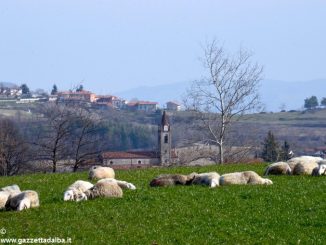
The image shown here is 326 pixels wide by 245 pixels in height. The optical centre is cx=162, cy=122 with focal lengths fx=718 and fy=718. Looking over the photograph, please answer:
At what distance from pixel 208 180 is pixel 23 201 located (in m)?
6.43

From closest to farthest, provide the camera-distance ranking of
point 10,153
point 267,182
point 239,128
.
Answer: point 267,182 → point 10,153 → point 239,128

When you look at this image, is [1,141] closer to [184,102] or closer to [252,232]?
[184,102]

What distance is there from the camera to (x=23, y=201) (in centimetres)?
2002

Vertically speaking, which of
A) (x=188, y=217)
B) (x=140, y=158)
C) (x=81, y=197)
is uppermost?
(x=81, y=197)

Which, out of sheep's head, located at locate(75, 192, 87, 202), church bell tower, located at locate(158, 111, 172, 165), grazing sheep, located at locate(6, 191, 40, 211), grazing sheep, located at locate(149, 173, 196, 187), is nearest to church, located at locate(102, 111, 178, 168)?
church bell tower, located at locate(158, 111, 172, 165)

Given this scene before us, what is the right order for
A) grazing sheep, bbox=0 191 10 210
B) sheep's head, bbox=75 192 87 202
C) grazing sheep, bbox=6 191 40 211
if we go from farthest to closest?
sheep's head, bbox=75 192 87 202 → grazing sheep, bbox=0 191 10 210 → grazing sheep, bbox=6 191 40 211

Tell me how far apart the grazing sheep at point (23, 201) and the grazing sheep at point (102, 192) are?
145 cm

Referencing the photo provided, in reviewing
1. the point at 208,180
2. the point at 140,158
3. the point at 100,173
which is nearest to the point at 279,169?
the point at 208,180

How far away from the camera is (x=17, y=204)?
65.7 ft

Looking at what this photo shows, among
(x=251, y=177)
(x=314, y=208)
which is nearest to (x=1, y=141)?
(x=251, y=177)

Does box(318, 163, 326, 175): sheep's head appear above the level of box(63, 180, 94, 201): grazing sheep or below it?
above

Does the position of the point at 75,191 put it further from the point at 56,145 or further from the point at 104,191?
the point at 56,145

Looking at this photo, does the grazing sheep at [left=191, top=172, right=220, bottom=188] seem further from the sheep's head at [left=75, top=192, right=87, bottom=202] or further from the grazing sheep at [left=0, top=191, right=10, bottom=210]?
the grazing sheep at [left=0, top=191, right=10, bottom=210]

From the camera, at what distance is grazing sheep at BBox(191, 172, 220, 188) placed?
23.2 m
